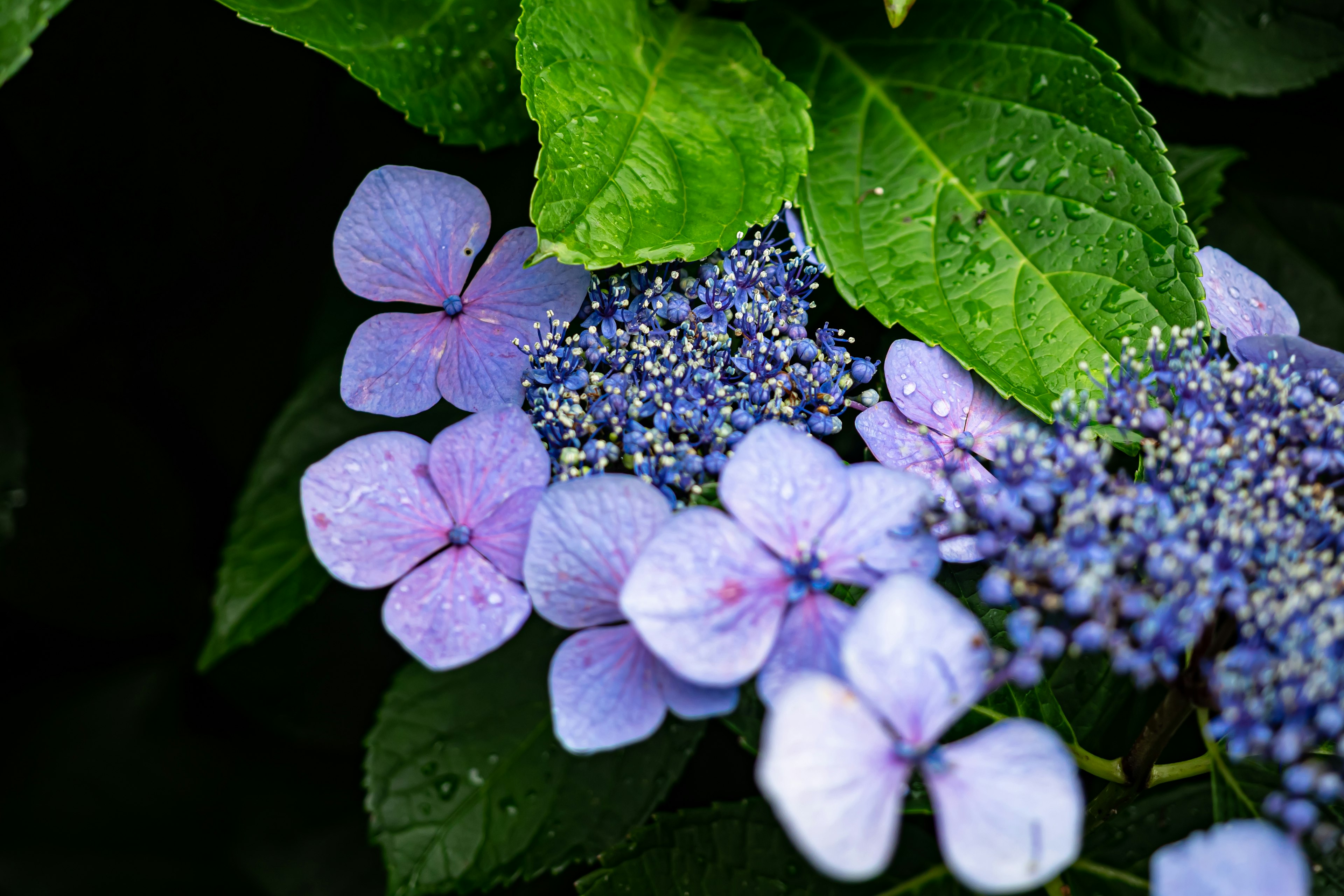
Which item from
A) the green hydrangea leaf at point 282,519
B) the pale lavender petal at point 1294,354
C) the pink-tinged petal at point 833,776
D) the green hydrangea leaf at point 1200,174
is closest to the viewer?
the pink-tinged petal at point 833,776

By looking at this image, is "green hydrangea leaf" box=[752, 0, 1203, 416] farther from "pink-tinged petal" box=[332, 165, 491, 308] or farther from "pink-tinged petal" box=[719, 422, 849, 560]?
"pink-tinged petal" box=[332, 165, 491, 308]

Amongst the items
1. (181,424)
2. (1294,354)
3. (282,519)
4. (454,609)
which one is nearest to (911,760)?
(454,609)

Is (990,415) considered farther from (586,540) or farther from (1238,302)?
(586,540)

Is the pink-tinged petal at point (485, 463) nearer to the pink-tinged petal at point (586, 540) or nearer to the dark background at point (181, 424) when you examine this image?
the pink-tinged petal at point (586, 540)

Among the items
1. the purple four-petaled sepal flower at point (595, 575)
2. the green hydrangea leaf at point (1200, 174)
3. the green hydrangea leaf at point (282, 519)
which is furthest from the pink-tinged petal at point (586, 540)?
the green hydrangea leaf at point (1200, 174)

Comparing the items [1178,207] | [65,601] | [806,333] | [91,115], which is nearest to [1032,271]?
[1178,207]

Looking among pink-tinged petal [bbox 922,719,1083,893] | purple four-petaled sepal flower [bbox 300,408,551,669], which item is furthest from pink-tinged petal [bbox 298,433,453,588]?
pink-tinged petal [bbox 922,719,1083,893]

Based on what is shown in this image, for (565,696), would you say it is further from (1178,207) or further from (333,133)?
(333,133)
